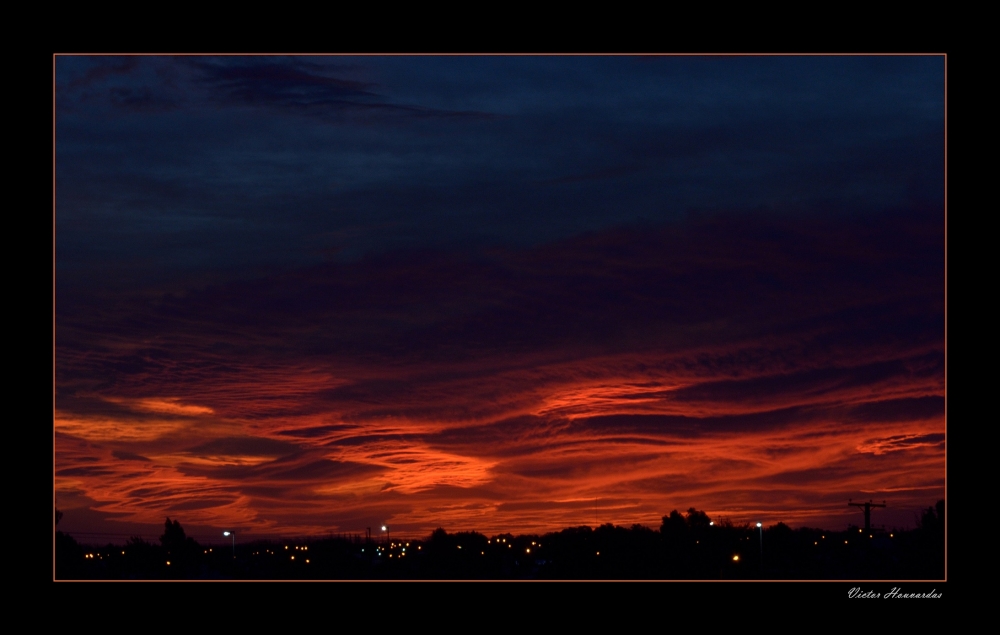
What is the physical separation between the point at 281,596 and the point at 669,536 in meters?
12.6

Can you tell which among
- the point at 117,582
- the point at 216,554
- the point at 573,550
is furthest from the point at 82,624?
the point at 573,550

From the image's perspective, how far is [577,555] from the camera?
1702 centimetres

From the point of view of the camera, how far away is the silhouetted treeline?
16.6m

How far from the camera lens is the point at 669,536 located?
18734 millimetres

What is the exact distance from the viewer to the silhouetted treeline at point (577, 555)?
652 inches
